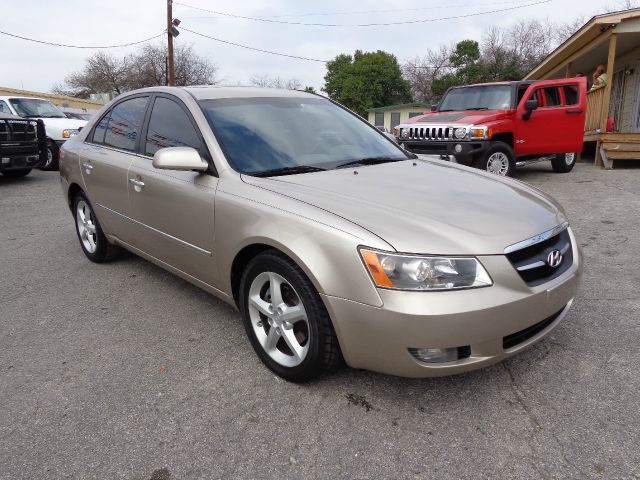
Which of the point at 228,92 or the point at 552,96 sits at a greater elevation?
the point at 552,96

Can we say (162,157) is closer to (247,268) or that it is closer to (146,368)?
(247,268)

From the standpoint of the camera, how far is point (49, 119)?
12570 mm

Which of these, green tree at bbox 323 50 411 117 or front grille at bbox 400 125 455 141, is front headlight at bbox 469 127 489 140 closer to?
front grille at bbox 400 125 455 141

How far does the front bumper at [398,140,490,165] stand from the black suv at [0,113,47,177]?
812 cm

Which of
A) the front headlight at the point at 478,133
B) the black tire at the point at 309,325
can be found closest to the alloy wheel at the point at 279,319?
the black tire at the point at 309,325

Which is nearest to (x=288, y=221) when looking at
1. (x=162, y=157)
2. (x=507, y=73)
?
(x=162, y=157)

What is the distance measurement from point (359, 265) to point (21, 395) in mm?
1956

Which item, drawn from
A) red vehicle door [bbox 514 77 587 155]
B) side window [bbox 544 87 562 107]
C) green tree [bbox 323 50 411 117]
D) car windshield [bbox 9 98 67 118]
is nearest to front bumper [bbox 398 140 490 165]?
red vehicle door [bbox 514 77 587 155]

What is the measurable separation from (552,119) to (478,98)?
1426mm

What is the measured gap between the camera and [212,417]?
235 centimetres

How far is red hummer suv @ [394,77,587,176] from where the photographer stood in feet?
27.1

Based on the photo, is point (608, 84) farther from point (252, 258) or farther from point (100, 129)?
point (252, 258)

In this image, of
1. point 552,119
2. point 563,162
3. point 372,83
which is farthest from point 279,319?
point 372,83

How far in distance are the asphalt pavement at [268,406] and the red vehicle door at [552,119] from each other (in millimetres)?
5802
